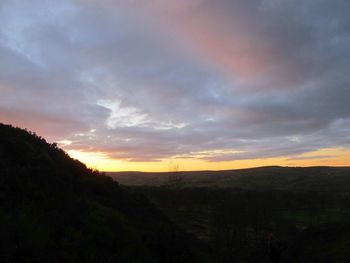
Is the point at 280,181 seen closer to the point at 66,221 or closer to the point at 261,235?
the point at 261,235

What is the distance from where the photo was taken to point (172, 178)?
72188 millimetres

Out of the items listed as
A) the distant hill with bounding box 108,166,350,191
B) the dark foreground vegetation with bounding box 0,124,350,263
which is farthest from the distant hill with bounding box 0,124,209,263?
the distant hill with bounding box 108,166,350,191

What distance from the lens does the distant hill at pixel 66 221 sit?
8.95 meters

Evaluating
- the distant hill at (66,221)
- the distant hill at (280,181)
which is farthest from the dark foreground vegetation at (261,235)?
the distant hill at (280,181)

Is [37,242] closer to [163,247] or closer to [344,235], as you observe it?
[163,247]

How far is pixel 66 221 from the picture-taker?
1084cm

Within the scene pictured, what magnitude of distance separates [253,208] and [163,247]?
65.3 ft

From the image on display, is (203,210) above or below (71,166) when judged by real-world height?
below

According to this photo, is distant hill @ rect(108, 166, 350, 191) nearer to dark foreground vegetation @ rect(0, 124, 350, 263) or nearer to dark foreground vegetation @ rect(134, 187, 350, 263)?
dark foreground vegetation @ rect(134, 187, 350, 263)

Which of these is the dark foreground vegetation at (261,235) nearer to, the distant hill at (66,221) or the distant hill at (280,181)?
the distant hill at (66,221)

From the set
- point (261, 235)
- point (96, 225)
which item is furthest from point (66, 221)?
point (261, 235)

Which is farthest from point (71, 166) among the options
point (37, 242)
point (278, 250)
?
point (278, 250)

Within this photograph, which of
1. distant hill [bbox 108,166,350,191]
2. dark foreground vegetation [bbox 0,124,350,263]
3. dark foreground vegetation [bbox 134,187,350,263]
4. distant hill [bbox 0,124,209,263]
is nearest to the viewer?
distant hill [bbox 0,124,209,263]

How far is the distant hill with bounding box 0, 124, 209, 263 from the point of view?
352 inches
